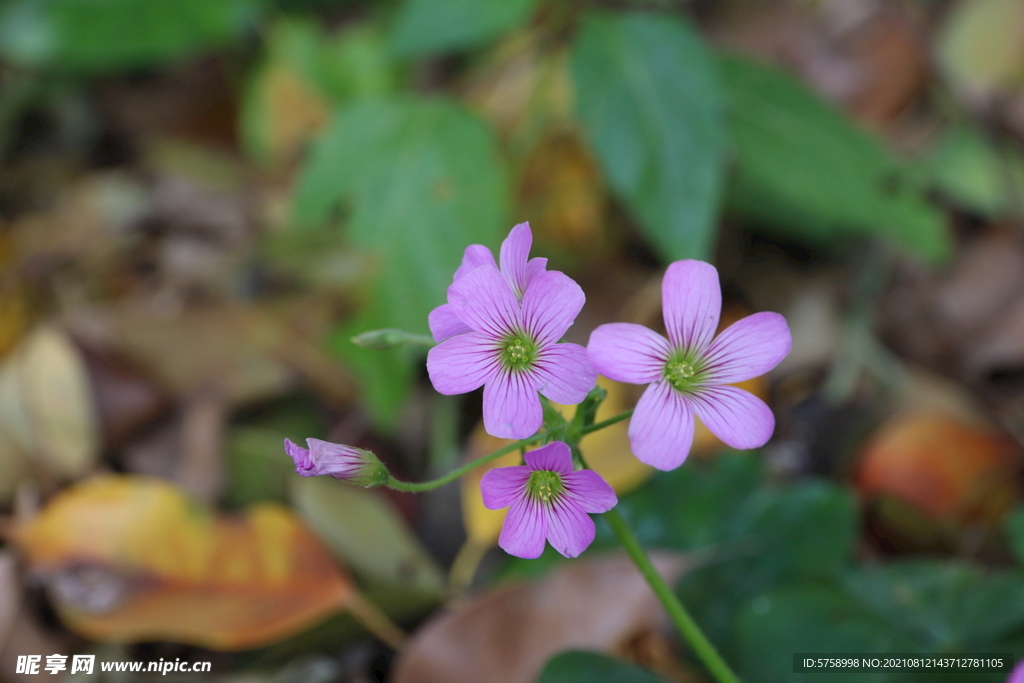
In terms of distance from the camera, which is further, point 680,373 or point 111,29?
point 111,29

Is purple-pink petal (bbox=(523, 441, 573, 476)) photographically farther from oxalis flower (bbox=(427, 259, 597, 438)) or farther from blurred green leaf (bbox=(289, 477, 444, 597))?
blurred green leaf (bbox=(289, 477, 444, 597))

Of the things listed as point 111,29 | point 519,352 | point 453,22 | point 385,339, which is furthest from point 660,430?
point 111,29

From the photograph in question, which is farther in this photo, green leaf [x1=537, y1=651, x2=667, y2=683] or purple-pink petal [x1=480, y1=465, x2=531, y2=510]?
green leaf [x1=537, y1=651, x2=667, y2=683]

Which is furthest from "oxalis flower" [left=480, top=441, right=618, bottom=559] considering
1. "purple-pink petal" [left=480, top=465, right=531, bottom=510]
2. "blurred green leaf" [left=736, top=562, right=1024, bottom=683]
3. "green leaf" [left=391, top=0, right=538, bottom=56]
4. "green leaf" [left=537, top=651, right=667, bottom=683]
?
"green leaf" [left=391, top=0, right=538, bottom=56]

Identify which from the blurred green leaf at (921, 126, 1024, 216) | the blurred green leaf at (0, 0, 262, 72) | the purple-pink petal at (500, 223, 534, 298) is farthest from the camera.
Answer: the blurred green leaf at (0, 0, 262, 72)

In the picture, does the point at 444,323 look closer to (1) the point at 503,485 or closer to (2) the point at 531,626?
(1) the point at 503,485

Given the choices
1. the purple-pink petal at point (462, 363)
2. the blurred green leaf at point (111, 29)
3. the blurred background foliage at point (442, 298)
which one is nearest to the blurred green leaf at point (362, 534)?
the blurred background foliage at point (442, 298)

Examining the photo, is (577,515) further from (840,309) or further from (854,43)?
(854,43)
